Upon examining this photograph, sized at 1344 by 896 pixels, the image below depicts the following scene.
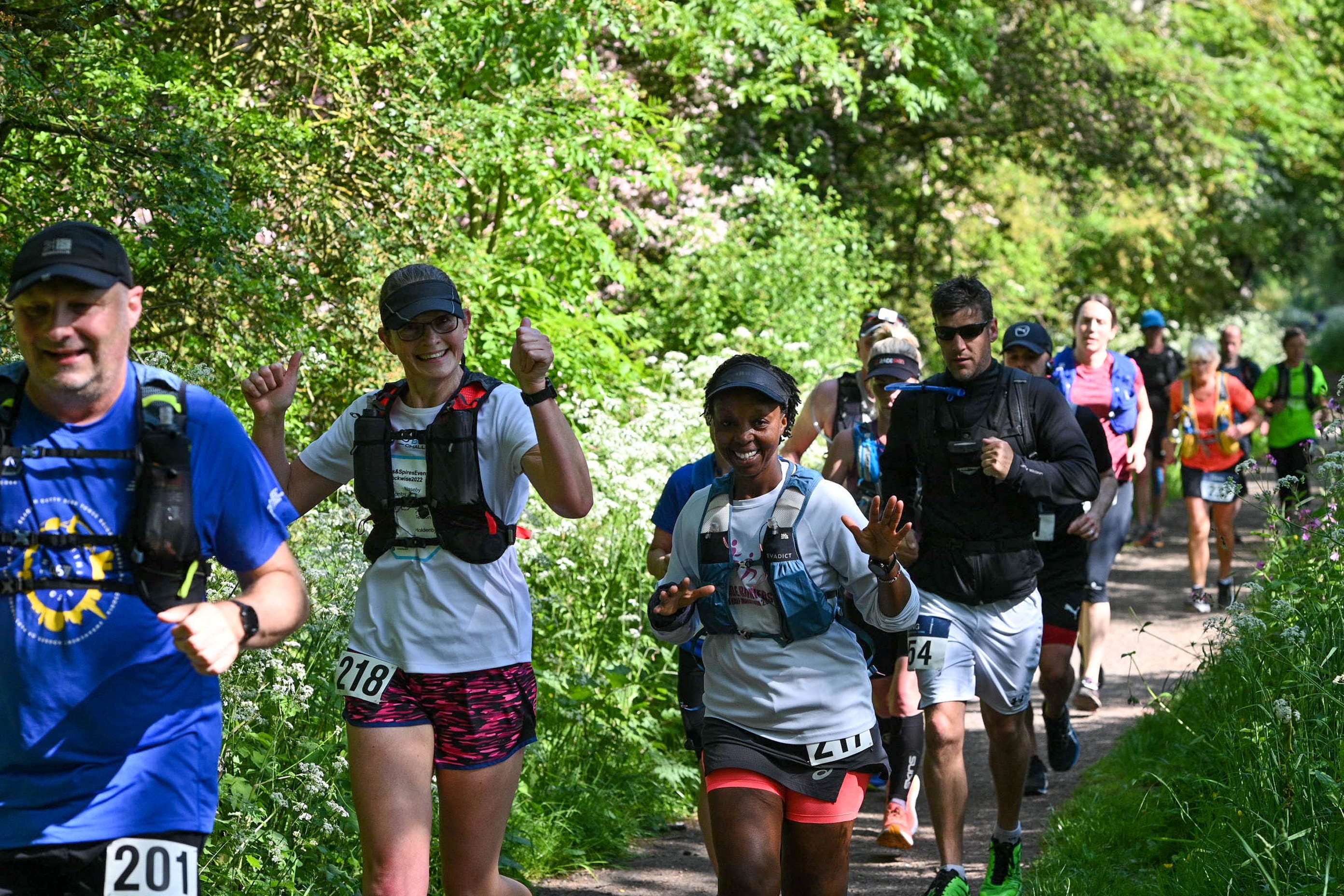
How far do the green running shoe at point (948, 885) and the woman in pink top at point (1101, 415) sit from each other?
3.45m

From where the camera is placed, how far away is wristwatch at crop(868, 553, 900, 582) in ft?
14.0

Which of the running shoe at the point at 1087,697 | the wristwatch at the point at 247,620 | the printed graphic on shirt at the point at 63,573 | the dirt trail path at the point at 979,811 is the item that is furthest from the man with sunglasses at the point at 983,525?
the printed graphic on shirt at the point at 63,573

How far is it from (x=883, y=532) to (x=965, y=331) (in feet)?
5.86

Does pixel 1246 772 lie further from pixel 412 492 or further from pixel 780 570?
pixel 412 492

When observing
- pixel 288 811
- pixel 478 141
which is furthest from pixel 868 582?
pixel 478 141

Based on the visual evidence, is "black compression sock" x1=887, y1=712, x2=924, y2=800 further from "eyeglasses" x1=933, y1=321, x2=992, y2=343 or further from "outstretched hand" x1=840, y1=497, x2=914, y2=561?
"outstretched hand" x1=840, y1=497, x2=914, y2=561

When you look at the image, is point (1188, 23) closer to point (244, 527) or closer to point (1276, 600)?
point (1276, 600)

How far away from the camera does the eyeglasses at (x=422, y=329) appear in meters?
4.33

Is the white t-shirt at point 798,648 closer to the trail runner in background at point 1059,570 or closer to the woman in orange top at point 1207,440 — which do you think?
the trail runner in background at point 1059,570

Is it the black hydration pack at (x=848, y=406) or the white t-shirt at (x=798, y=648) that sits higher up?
the black hydration pack at (x=848, y=406)

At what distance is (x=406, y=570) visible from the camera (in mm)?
4312

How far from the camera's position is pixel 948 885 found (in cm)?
535

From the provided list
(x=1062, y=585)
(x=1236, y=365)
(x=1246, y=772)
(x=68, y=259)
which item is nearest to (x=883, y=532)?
(x=1246, y=772)

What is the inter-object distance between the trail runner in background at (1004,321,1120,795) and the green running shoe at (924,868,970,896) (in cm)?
141
